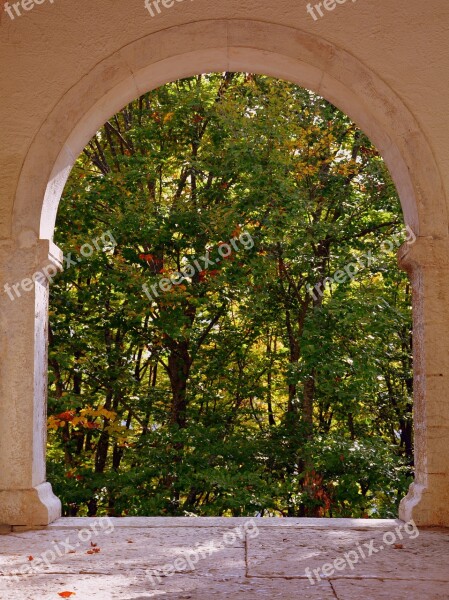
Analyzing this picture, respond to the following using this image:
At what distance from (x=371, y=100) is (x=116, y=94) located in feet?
4.80

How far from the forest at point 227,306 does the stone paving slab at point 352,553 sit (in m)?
2.84


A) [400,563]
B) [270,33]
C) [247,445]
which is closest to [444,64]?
[270,33]

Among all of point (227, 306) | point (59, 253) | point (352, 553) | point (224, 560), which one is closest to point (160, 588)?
point (224, 560)

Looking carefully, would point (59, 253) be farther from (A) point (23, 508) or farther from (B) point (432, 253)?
(B) point (432, 253)

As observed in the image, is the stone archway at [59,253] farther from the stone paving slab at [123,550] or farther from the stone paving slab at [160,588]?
the stone paving slab at [160,588]

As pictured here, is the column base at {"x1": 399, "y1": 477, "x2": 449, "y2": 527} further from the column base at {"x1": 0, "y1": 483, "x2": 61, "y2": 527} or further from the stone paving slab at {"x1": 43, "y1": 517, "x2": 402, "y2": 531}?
the column base at {"x1": 0, "y1": 483, "x2": 61, "y2": 527}

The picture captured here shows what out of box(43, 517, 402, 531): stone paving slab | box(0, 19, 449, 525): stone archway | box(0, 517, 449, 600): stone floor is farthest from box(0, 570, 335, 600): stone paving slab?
box(0, 19, 449, 525): stone archway

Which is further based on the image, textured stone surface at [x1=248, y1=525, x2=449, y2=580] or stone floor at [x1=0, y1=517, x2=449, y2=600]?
textured stone surface at [x1=248, y1=525, x2=449, y2=580]

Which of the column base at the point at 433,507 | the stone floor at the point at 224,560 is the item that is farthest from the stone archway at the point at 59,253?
the stone floor at the point at 224,560

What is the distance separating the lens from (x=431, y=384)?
387 centimetres

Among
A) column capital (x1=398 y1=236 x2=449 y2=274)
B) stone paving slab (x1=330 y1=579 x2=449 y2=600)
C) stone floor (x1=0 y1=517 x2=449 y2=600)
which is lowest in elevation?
stone paving slab (x1=330 y1=579 x2=449 y2=600)

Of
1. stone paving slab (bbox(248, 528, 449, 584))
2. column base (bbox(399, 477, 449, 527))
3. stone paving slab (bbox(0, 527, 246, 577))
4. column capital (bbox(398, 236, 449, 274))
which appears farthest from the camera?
column capital (bbox(398, 236, 449, 274))

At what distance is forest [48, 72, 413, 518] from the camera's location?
6.80 metres

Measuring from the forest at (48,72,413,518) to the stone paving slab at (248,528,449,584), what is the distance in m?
2.84
